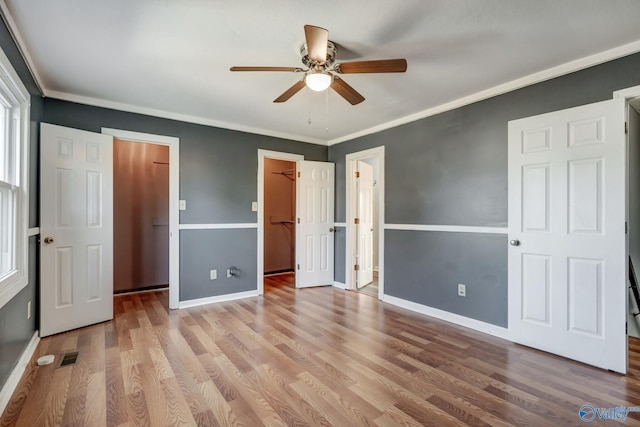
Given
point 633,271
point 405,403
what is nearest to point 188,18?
point 405,403

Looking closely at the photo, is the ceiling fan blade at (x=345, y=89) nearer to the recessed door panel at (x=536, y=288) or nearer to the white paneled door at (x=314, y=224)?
the recessed door panel at (x=536, y=288)

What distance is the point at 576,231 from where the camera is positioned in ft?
7.65

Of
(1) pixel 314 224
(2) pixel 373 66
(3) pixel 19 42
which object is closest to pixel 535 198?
(2) pixel 373 66

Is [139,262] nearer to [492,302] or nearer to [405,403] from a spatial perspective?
[405,403]

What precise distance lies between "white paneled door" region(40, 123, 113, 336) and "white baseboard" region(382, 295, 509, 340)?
3.29 metres

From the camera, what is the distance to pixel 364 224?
4.82 m

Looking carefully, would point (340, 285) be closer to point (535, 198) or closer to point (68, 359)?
point (535, 198)

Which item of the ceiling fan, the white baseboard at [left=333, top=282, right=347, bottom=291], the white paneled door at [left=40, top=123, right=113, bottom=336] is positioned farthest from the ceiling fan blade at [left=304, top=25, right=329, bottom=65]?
the white baseboard at [left=333, top=282, right=347, bottom=291]

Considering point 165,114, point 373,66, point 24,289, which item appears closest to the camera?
point 373,66

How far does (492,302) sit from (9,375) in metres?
3.81

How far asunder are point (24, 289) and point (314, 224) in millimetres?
3285

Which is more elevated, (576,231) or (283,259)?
(576,231)

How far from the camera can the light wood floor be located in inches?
66.8

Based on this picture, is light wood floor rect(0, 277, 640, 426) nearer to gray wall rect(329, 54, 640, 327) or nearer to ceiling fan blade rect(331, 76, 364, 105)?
gray wall rect(329, 54, 640, 327)
